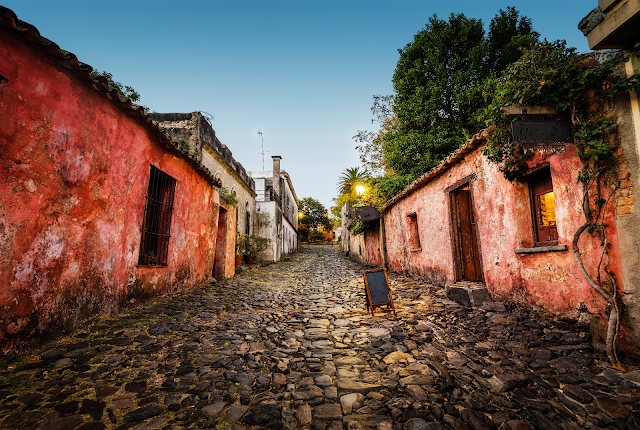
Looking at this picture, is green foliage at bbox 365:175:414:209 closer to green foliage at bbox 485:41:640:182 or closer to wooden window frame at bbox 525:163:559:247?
wooden window frame at bbox 525:163:559:247

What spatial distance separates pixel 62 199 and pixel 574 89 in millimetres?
6409

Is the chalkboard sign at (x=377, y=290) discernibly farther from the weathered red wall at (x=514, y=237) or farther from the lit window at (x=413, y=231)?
the lit window at (x=413, y=231)

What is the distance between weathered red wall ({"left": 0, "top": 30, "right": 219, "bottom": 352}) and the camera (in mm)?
2900

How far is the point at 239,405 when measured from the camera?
240 cm

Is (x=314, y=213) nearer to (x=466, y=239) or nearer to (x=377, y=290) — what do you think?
(x=466, y=239)

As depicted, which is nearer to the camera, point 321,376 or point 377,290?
point 321,376

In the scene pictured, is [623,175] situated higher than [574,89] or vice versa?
[574,89]

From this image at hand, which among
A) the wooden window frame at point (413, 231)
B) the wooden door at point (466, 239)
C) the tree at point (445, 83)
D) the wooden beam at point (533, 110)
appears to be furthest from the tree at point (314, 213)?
the wooden beam at point (533, 110)

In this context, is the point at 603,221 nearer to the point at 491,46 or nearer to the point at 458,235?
the point at 458,235

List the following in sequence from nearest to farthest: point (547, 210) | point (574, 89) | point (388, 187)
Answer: point (574, 89)
point (547, 210)
point (388, 187)

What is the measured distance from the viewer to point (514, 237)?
15.6 ft

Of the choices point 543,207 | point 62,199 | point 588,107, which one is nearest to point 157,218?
point 62,199

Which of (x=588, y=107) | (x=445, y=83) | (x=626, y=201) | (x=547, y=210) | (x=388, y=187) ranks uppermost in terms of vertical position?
(x=445, y=83)

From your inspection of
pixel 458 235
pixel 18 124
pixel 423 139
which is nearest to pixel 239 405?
pixel 18 124
